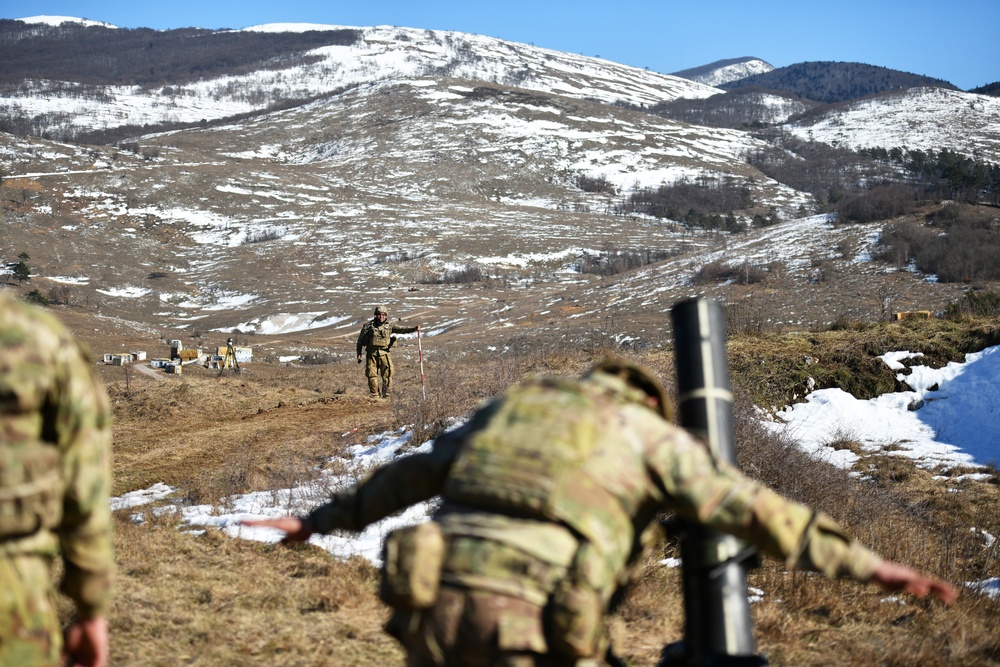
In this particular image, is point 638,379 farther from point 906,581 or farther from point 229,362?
point 229,362

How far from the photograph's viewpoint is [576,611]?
2432 mm

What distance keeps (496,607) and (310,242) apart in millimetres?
76961

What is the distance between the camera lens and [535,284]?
61.4 meters

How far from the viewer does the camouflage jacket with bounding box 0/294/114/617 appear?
226 centimetres

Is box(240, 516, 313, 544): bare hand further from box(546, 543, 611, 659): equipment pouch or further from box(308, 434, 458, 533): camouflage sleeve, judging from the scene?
box(546, 543, 611, 659): equipment pouch

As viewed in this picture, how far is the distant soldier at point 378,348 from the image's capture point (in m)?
16.0

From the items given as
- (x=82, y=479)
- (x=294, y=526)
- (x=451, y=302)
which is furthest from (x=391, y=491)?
(x=451, y=302)

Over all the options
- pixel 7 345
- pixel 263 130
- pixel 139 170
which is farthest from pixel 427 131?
pixel 7 345

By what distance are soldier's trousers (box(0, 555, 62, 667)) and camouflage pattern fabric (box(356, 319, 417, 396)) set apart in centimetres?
1334

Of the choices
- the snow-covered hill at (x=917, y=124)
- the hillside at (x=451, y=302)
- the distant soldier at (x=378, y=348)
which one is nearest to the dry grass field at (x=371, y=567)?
the hillside at (x=451, y=302)

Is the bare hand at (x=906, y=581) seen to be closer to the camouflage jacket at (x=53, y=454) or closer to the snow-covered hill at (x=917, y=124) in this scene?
the camouflage jacket at (x=53, y=454)

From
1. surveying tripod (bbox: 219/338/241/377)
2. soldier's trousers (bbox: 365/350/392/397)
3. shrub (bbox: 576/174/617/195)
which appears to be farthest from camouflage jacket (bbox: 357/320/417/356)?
shrub (bbox: 576/174/617/195)

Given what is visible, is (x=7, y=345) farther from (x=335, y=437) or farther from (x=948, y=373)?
(x=948, y=373)

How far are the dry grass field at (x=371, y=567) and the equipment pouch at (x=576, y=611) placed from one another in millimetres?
606
